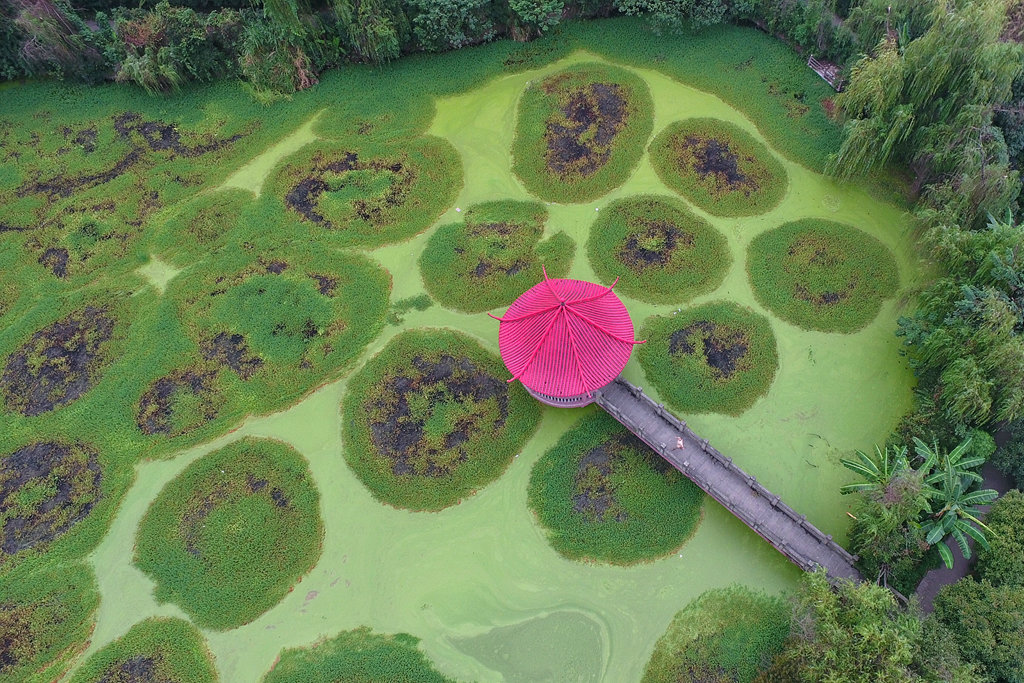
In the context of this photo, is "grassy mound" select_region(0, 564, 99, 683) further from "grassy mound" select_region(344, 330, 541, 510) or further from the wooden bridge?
the wooden bridge

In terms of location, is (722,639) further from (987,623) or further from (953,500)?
(953,500)

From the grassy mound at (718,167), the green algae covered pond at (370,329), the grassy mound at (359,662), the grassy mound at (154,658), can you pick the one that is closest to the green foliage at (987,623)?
the green algae covered pond at (370,329)

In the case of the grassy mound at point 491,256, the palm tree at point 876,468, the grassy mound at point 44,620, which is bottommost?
the grassy mound at point 44,620

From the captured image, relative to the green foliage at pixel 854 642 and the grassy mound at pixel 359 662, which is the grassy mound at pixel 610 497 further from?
the grassy mound at pixel 359 662

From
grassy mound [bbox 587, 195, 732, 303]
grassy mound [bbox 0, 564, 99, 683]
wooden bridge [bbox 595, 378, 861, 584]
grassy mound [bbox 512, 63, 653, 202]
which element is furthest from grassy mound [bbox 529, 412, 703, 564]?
grassy mound [bbox 0, 564, 99, 683]

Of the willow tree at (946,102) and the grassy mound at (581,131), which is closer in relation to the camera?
the willow tree at (946,102)

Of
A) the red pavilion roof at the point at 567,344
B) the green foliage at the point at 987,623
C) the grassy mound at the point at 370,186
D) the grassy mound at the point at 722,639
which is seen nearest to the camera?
the green foliage at the point at 987,623

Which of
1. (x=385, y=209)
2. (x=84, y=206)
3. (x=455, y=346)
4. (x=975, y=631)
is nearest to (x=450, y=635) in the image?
(x=455, y=346)
